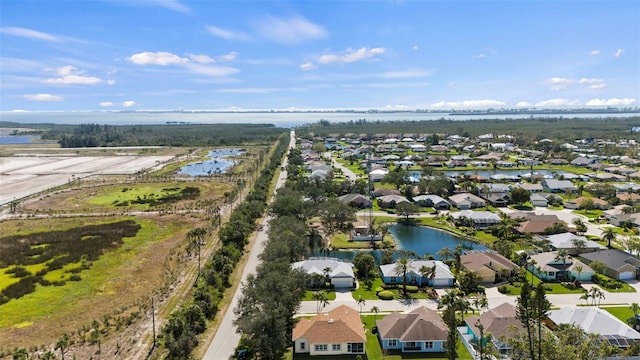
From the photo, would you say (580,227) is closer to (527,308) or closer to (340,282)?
(340,282)

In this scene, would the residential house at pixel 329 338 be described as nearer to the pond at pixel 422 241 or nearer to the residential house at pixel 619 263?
the pond at pixel 422 241

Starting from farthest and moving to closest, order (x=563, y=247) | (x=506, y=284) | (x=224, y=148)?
(x=224, y=148), (x=563, y=247), (x=506, y=284)

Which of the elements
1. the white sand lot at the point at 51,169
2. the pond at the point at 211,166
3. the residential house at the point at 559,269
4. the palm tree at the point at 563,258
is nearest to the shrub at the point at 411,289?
the residential house at the point at 559,269

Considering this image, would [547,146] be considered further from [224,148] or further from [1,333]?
[1,333]

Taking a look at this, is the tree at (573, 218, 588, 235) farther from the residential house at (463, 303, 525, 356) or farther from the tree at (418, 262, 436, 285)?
the residential house at (463, 303, 525, 356)

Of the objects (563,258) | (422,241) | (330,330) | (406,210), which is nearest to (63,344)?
(330,330)

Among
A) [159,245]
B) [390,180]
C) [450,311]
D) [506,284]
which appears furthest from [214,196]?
[450,311]
